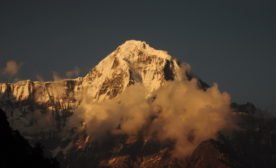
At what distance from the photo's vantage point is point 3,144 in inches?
7869

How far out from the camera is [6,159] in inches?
7407

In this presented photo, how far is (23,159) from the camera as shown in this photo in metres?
200

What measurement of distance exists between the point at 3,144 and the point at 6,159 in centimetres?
1254

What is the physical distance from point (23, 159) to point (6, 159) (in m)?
11.8

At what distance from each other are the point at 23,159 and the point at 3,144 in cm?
732
